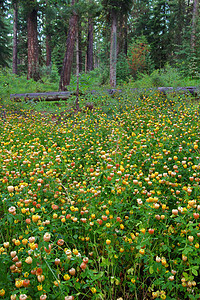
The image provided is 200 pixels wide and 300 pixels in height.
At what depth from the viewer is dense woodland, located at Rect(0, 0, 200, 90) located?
10995mm

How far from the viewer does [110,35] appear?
14.7 meters

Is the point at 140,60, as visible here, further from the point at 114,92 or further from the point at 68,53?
the point at 114,92

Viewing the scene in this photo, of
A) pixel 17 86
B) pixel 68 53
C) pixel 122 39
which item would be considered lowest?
pixel 17 86

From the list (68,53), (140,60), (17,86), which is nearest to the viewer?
(68,53)

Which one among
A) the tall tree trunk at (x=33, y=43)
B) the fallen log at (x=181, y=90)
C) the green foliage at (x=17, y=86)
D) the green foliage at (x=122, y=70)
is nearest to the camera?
the fallen log at (x=181, y=90)

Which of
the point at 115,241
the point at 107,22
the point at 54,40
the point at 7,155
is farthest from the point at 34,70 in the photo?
the point at 115,241

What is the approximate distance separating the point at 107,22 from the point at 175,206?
13.9 meters

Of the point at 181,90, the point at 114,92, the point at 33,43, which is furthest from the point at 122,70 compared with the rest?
the point at 181,90

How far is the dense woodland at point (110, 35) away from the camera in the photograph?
10995 mm

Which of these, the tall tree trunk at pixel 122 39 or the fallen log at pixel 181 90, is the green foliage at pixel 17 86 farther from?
the tall tree trunk at pixel 122 39

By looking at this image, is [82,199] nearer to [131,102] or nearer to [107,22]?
[131,102]

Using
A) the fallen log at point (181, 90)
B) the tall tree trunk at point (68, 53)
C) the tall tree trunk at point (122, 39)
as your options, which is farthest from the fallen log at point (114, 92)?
the tall tree trunk at point (122, 39)

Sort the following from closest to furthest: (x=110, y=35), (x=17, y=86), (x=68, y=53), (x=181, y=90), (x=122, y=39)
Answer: (x=181, y=90), (x=68, y=53), (x=17, y=86), (x=110, y=35), (x=122, y=39)

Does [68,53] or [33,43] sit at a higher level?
[33,43]
